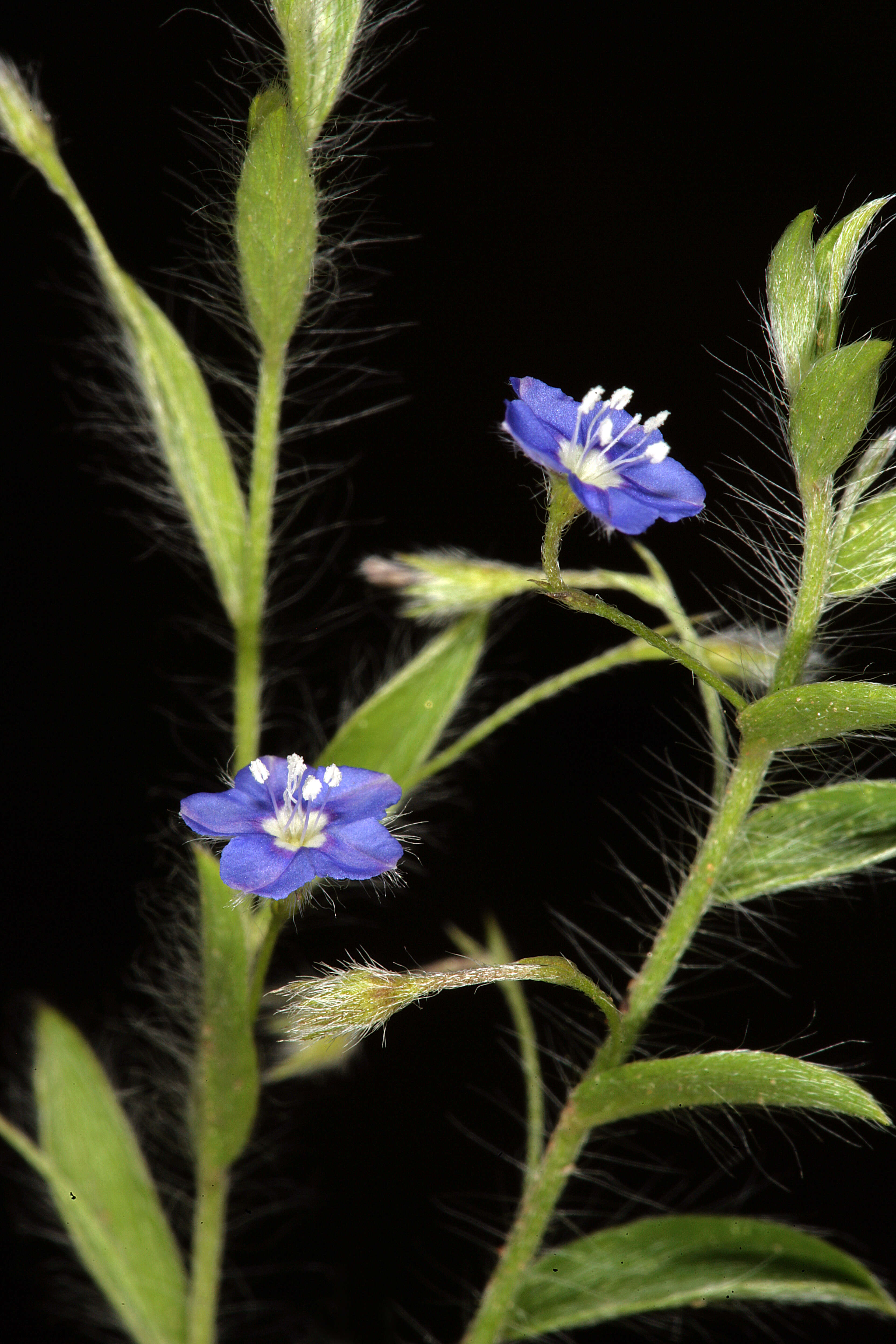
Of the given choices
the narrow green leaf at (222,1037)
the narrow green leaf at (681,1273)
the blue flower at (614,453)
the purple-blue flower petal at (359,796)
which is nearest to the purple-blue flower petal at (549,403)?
the blue flower at (614,453)

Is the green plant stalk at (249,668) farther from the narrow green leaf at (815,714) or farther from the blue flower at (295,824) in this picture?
the narrow green leaf at (815,714)

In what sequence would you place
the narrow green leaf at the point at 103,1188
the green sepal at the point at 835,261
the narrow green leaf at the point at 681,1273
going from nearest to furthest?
the green sepal at the point at 835,261, the narrow green leaf at the point at 681,1273, the narrow green leaf at the point at 103,1188

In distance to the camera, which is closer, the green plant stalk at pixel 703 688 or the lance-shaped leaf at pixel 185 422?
the green plant stalk at pixel 703 688

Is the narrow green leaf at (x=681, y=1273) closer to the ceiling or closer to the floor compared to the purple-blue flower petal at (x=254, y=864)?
closer to the floor

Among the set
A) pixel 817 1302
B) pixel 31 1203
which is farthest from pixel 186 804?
pixel 31 1203

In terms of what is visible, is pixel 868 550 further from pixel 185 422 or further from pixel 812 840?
pixel 185 422

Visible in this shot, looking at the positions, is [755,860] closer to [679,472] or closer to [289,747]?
[679,472]

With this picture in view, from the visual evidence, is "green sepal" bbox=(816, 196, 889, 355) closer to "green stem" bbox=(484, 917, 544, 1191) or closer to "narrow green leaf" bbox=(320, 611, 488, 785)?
"narrow green leaf" bbox=(320, 611, 488, 785)
